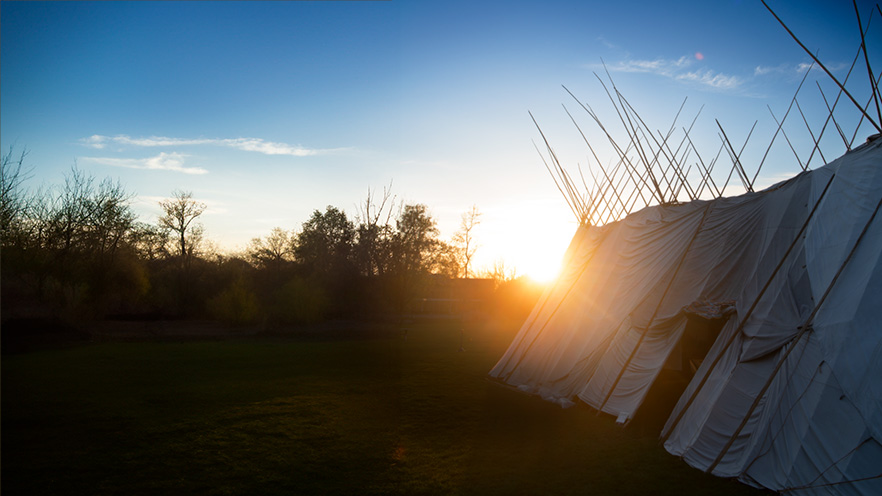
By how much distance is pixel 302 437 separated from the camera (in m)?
6.26

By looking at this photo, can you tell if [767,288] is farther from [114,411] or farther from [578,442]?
[114,411]

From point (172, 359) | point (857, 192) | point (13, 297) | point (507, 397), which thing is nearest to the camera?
point (857, 192)

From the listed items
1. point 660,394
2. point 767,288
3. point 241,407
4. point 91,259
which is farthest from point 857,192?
point 91,259

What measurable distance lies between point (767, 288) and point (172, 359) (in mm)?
13008

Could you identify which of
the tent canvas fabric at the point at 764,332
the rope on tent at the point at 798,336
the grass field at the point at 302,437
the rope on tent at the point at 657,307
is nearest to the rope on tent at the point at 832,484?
the tent canvas fabric at the point at 764,332

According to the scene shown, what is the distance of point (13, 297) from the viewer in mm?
15500

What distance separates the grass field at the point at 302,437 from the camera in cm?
473

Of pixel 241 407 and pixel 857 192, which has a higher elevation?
pixel 857 192

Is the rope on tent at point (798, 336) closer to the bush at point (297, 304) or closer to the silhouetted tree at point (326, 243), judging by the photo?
the bush at point (297, 304)

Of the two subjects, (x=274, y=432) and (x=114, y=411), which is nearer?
(x=274, y=432)

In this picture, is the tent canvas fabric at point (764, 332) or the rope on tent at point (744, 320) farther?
the rope on tent at point (744, 320)

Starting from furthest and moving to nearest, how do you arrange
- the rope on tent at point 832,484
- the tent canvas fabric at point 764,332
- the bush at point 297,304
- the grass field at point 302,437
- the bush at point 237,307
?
the bush at point 297,304 < the bush at point 237,307 < the grass field at point 302,437 < the tent canvas fabric at point 764,332 < the rope on tent at point 832,484

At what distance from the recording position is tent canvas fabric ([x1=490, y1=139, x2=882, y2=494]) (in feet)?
13.5

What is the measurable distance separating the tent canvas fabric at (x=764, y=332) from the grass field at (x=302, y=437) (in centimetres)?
47
